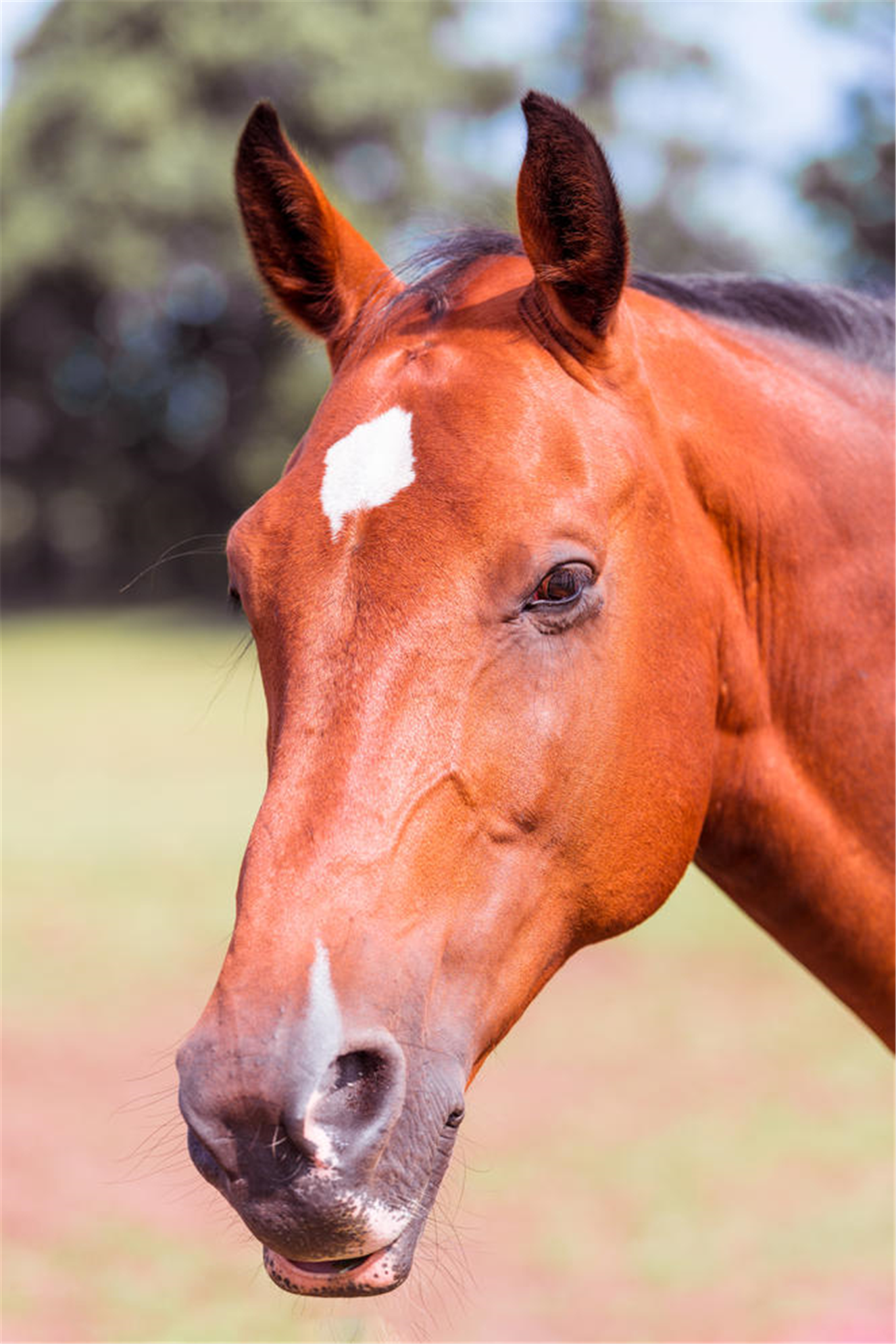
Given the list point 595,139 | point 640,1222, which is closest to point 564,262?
point 595,139

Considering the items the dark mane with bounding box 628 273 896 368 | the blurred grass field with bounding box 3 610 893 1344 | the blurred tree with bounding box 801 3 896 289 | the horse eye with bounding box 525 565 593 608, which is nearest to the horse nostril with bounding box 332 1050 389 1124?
the blurred grass field with bounding box 3 610 893 1344

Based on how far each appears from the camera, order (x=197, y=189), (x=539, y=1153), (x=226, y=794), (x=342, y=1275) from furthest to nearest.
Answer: (x=197, y=189)
(x=226, y=794)
(x=539, y=1153)
(x=342, y=1275)

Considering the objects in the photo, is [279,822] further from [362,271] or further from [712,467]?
[362,271]

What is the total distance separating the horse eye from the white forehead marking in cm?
29

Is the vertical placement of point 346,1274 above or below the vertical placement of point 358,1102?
below

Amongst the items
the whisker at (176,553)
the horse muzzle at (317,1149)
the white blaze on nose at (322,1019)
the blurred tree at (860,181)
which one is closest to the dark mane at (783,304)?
the whisker at (176,553)

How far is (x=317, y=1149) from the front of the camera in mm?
1820

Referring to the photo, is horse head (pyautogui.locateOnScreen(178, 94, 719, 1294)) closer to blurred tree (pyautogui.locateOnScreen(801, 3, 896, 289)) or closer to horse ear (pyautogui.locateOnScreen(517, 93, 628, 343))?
horse ear (pyautogui.locateOnScreen(517, 93, 628, 343))

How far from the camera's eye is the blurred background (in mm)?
5204

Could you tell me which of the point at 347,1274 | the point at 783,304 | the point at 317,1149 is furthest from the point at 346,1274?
the point at 783,304

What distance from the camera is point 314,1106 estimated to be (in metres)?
1.83

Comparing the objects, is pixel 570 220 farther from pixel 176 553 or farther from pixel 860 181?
pixel 860 181

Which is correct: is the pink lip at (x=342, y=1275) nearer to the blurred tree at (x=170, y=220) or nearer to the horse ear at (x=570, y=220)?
the horse ear at (x=570, y=220)

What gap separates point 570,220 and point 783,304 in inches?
33.6
